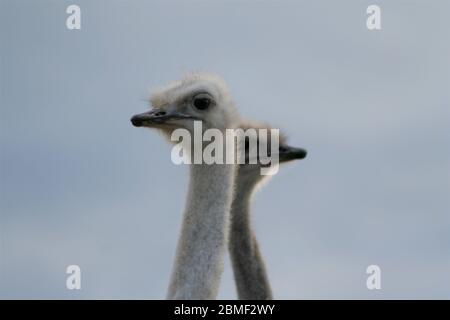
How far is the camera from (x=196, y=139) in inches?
253

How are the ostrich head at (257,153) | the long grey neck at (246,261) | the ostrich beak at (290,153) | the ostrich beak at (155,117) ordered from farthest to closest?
→ the ostrich beak at (290,153) < the ostrich head at (257,153) < the long grey neck at (246,261) < the ostrich beak at (155,117)

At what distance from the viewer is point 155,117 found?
20.8 ft

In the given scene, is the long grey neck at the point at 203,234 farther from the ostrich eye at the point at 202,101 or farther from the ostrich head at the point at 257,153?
the ostrich head at the point at 257,153

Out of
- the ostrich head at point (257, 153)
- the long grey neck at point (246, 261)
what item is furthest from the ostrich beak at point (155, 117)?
the ostrich head at point (257, 153)

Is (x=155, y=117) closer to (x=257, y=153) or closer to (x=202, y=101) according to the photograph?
(x=202, y=101)

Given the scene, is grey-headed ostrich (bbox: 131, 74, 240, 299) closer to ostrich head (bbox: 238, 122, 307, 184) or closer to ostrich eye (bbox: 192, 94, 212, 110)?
ostrich eye (bbox: 192, 94, 212, 110)

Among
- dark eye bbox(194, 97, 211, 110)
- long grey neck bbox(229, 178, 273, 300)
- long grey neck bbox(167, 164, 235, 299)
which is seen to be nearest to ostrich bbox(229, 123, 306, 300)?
long grey neck bbox(229, 178, 273, 300)

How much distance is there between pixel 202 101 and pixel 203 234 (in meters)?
0.73

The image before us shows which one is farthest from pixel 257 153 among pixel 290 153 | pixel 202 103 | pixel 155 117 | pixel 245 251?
pixel 155 117

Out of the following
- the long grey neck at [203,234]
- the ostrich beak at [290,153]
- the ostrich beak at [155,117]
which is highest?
the ostrich beak at [290,153]

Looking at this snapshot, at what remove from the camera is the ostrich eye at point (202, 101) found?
21.1 ft
